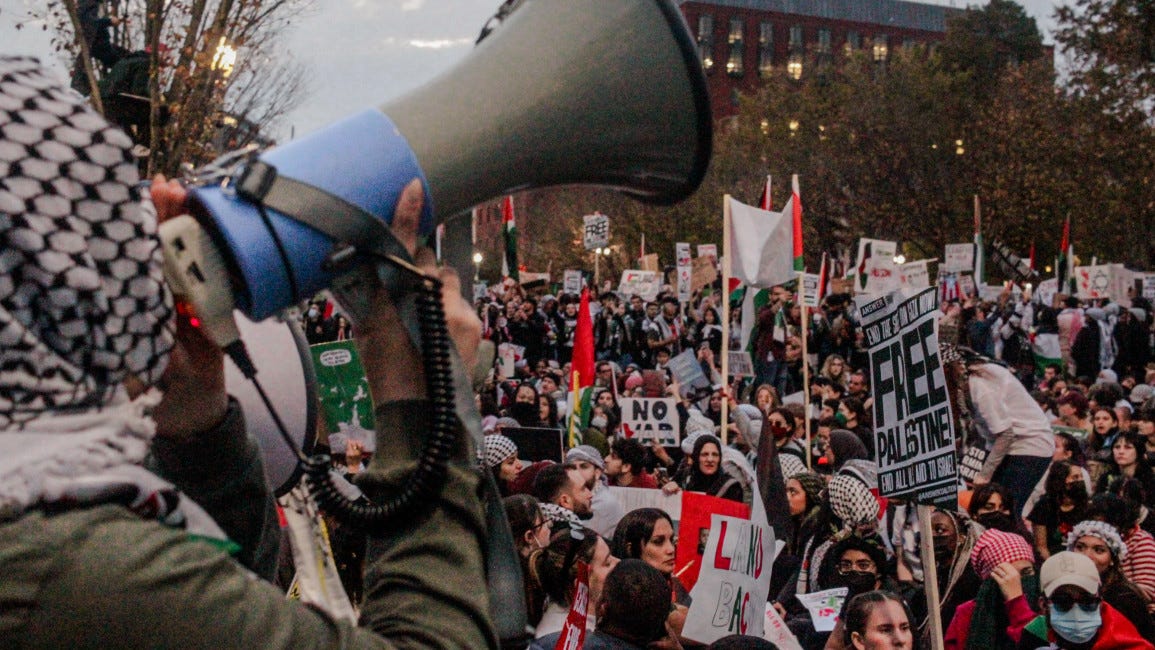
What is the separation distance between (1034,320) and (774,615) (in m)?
19.3

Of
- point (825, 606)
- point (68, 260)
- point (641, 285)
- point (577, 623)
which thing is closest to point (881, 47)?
point (641, 285)

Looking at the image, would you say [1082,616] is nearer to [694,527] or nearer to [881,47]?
[694,527]

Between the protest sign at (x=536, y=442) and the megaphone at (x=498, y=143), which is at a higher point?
the megaphone at (x=498, y=143)

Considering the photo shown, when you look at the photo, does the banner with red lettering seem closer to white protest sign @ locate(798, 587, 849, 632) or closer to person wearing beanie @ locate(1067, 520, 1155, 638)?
white protest sign @ locate(798, 587, 849, 632)

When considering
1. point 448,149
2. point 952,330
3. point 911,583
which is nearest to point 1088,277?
point 952,330

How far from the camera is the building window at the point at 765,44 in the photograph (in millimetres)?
96312

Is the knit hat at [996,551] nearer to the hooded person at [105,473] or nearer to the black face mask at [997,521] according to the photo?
the black face mask at [997,521]

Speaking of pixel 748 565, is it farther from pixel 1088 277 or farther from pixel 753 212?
pixel 1088 277

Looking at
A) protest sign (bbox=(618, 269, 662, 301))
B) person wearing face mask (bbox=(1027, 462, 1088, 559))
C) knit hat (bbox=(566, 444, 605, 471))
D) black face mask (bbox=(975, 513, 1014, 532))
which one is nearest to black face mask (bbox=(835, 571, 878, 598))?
black face mask (bbox=(975, 513, 1014, 532))

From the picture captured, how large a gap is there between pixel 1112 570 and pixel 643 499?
2570 mm

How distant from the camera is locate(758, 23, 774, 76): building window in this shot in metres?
96.3

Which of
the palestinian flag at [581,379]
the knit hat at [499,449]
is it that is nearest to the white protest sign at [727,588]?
the knit hat at [499,449]

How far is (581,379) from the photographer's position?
1236 centimetres

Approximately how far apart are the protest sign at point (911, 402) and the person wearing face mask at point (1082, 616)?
52 cm
